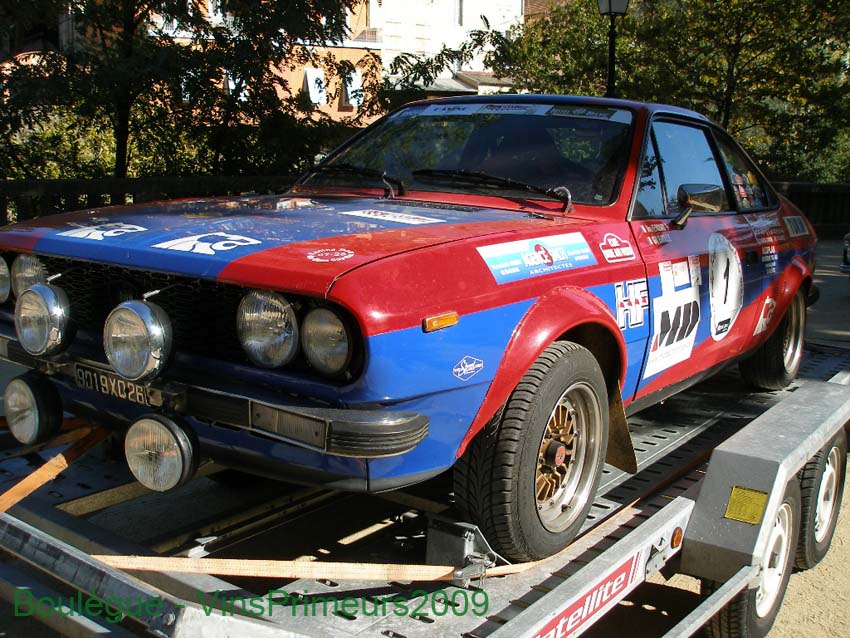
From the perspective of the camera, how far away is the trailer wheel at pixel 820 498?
11.1ft

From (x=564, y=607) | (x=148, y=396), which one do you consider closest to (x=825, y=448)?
(x=564, y=607)

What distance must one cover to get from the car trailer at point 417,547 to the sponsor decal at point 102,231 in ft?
2.83

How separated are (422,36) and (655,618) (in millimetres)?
27063

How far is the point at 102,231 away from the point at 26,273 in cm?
41

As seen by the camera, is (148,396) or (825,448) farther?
(825,448)

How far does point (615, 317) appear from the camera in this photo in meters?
3.08

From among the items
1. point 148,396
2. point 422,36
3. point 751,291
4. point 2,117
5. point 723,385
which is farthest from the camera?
point 422,36

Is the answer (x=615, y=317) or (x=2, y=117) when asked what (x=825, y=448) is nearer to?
(x=615, y=317)

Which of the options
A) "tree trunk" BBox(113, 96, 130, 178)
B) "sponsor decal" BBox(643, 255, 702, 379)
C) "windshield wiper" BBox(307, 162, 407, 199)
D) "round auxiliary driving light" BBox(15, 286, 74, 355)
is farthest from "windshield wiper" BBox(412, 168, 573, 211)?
"tree trunk" BBox(113, 96, 130, 178)

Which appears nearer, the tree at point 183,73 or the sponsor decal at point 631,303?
the sponsor decal at point 631,303

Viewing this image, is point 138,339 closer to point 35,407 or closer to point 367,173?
point 35,407

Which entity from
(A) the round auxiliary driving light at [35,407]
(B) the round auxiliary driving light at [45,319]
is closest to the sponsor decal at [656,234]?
(B) the round auxiliary driving light at [45,319]

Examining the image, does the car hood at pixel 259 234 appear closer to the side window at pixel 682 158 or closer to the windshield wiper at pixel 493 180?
the windshield wiper at pixel 493 180

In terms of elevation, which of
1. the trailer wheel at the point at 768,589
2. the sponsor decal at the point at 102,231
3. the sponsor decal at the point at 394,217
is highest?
the sponsor decal at the point at 394,217
